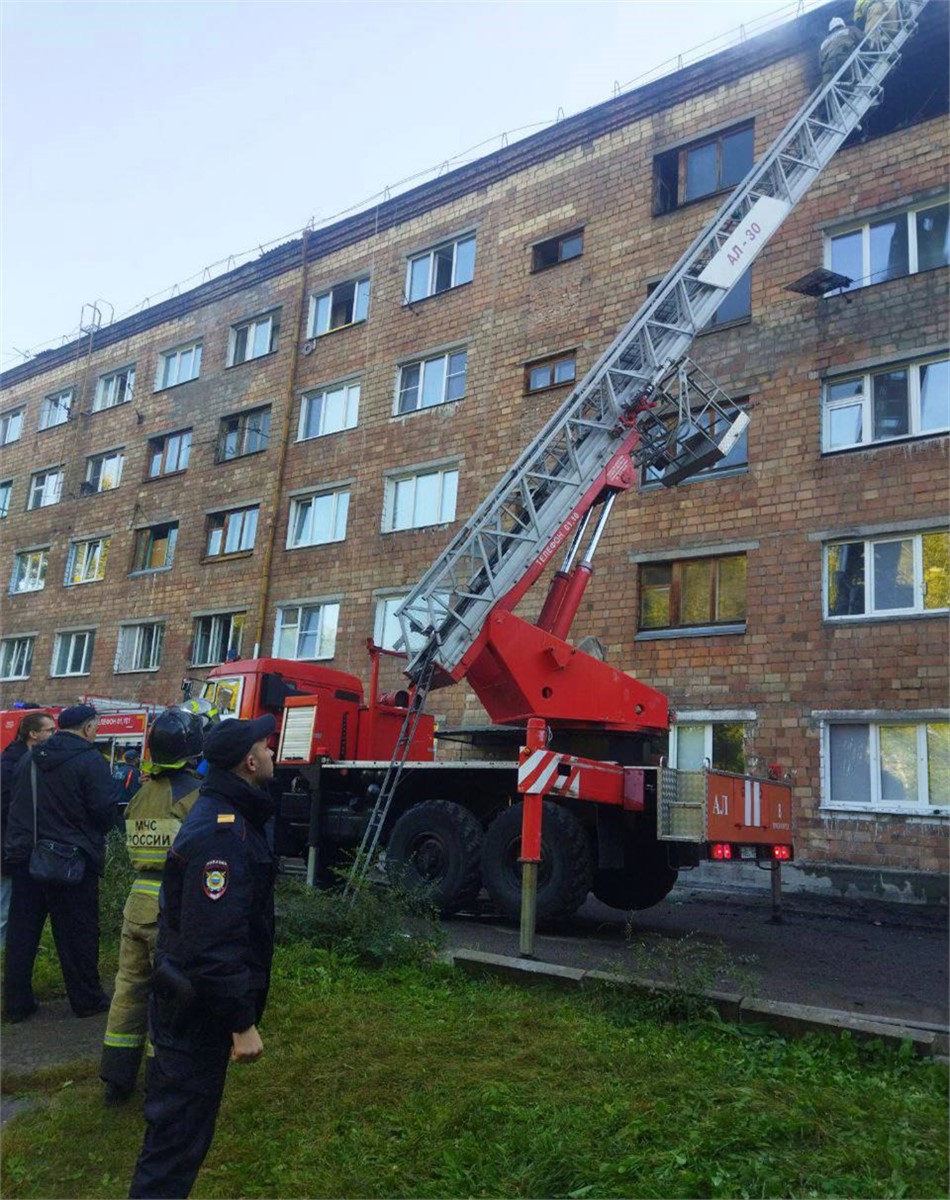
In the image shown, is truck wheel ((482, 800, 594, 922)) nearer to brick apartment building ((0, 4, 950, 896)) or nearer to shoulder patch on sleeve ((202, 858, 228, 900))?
shoulder patch on sleeve ((202, 858, 228, 900))

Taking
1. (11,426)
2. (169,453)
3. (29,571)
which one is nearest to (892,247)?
(169,453)

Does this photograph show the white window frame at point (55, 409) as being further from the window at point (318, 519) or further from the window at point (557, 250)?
the window at point (557, 250)

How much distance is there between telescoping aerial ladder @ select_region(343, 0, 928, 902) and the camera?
390 inches

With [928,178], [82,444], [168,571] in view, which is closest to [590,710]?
[928,178]

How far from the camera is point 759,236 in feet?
42.1

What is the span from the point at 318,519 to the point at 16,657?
41.9ft

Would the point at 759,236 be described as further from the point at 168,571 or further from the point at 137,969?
the point at 168,571

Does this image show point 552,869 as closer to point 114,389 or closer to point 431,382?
point 431,382

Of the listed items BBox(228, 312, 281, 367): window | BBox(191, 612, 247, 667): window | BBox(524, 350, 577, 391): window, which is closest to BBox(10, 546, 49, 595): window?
BBox(191, 612, 247, 667): window

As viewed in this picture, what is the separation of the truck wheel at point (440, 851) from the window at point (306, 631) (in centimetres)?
1123

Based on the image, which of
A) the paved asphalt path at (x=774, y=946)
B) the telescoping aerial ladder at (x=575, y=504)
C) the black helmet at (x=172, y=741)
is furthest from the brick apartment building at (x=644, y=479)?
the black helmet at (x=172, y=741)

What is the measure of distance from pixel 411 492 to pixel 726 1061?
16844mm

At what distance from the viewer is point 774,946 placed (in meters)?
9.18

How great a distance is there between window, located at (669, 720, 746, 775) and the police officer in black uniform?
12.0 metres
